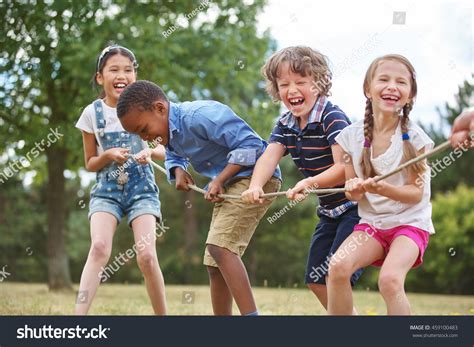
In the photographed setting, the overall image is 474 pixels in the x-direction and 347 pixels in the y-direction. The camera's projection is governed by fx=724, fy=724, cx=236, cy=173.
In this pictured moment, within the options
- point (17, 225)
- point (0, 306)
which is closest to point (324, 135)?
point (0, 306)

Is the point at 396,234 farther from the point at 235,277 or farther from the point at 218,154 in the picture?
the point at 218,154

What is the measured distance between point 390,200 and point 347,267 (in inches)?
17.5

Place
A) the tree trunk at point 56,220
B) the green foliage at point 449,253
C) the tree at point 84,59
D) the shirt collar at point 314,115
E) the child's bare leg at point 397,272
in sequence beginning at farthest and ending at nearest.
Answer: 1. the green foliage at point 449,253
2. the tree trunk at point 56,220
3. the tree at point 84,59
4. the shirt collar at point 314,115
5. the child's bare leg at point 397,272

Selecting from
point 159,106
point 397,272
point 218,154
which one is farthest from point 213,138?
point 397,272

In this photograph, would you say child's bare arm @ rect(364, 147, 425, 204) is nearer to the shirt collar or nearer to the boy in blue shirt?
the shirt collar

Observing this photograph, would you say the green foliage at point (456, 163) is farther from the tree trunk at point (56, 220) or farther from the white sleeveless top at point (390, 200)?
the white sleeveless top at point (390, 200)

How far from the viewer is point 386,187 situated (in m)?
3.57

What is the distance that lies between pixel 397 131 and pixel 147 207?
5.91 feet

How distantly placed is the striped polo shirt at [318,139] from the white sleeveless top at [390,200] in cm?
21

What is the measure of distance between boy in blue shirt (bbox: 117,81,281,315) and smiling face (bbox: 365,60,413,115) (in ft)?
2.66

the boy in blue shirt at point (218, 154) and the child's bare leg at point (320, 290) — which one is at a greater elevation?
the boy in blue shirt at point (218, 154)

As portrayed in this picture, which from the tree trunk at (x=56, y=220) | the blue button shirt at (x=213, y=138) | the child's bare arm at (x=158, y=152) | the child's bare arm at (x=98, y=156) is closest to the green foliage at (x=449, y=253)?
the tree trunk at (x=56, y=220)

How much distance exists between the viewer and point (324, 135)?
4.12 metres

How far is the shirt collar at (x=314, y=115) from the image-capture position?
4125 millimetres
